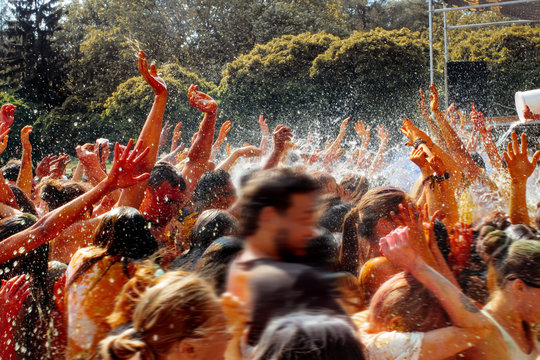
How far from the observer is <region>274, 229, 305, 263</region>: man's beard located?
68.6 inches

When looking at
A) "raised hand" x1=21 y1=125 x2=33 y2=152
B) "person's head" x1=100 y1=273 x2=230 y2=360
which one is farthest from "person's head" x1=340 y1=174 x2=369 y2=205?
"person's head" x1=100 y1=273 x2=230 y2=360

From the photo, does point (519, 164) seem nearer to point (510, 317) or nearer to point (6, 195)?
point (510, 317)

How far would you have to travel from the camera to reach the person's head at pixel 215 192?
339 centimetres

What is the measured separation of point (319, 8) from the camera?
29438 mm

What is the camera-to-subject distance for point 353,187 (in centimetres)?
458

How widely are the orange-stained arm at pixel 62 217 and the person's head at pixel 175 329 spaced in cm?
97

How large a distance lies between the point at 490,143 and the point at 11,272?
363 centimetres

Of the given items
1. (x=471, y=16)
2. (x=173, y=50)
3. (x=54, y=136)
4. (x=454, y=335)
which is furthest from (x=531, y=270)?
(x=471, y=16)

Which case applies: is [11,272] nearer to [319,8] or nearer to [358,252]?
[358,252]

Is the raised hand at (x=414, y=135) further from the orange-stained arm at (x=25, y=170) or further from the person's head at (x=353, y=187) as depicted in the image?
the orange-stained arm at (x=25, y=170)

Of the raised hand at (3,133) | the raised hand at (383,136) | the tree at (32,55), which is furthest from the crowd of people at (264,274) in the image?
the tree at (32,55)

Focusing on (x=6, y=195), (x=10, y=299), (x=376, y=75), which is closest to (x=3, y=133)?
(x=6, y=195)

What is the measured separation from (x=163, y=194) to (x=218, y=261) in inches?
45.4

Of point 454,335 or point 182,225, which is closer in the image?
point 454,335
